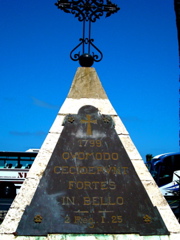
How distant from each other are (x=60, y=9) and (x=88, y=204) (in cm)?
334

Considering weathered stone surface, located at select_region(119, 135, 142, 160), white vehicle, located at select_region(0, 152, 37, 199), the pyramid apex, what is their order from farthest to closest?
white vehicle, located at select_region(0, 152, 37, 199) → the pyramid apex → weathered stone surface, located at select_region(119, 135, 142, 160)

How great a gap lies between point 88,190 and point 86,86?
1.67 meters

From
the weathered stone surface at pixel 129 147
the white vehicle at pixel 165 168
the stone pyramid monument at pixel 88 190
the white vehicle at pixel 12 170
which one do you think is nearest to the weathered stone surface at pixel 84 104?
the stone pyramid monument at pixel 88 190

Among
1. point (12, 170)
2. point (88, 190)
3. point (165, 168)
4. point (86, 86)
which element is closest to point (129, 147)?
point (88, 190)

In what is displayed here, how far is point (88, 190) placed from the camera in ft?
14.5

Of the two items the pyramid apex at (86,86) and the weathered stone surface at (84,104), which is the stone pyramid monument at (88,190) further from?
the pyramid apex at (86,86)

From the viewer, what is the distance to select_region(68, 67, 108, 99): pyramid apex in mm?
5102

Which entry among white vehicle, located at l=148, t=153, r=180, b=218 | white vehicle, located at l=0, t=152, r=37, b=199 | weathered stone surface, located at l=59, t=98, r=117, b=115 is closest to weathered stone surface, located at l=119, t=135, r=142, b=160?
weathered stone surface, located at l=59, t=98, r=117, b=115

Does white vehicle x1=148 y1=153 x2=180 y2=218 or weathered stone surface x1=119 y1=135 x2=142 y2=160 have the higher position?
white vehicle x1=148 y1=153 x2=180 y2=218

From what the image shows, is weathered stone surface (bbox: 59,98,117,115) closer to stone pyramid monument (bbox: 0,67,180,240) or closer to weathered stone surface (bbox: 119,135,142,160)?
stone pyramid monument (bbox: 0,67,180,240)

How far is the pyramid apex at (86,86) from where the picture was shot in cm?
510

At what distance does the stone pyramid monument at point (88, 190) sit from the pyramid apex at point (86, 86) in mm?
186

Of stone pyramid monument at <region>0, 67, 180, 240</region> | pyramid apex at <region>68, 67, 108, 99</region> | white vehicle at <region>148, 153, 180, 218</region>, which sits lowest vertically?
stone pyramid monument at <region>0, 67, 180, 240</region>

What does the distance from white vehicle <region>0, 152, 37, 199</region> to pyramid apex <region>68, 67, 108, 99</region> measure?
1410 centimetres
